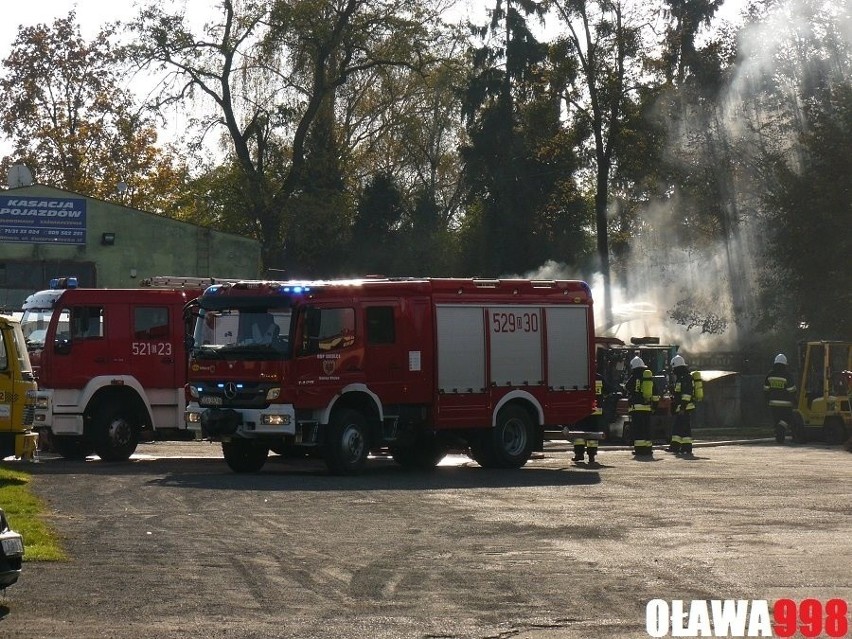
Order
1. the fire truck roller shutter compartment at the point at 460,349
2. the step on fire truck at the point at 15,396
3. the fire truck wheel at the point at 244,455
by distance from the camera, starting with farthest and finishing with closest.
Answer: the fire truck roller shutter compartment at the point at 460,349, the fire truck wheel at the point at 244,455, the step on fire truck at the point at 15,396

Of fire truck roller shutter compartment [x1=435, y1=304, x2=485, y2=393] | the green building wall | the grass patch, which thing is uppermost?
the green building wall

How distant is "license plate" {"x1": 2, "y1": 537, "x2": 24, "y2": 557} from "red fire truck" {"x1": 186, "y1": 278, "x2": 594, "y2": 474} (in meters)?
9.88

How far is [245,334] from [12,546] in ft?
34.3

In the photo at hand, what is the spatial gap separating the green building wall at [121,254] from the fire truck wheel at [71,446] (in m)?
18.3

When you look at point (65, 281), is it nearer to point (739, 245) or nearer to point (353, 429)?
point (353, 429)

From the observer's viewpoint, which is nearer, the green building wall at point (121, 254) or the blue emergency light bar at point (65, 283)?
the blue emergency light bar at point (65, 283)

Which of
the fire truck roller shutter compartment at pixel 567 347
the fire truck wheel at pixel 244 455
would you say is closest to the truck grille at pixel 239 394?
the fire truck wheel at pixel 244 455

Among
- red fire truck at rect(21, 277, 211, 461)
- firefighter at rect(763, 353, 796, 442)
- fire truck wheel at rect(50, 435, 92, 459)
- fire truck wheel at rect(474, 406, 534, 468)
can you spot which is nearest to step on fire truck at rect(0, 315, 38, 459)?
red fire truck at rect(21, 277, 211, 461)

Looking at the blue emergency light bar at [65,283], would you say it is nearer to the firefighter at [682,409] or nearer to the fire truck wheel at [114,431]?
the fire truck wheel at [114,431]

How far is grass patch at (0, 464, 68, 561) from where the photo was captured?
11664 mm

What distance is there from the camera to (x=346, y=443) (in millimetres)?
19656

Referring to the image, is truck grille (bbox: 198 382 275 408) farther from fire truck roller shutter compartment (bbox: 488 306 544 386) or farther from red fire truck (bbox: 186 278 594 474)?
fire truck roller shutter compartment (bbox: 488 306 544 386)

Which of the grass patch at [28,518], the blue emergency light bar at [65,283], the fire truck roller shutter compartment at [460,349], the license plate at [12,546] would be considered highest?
the blue emergency light bar at [65,283]

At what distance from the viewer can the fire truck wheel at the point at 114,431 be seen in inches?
862
